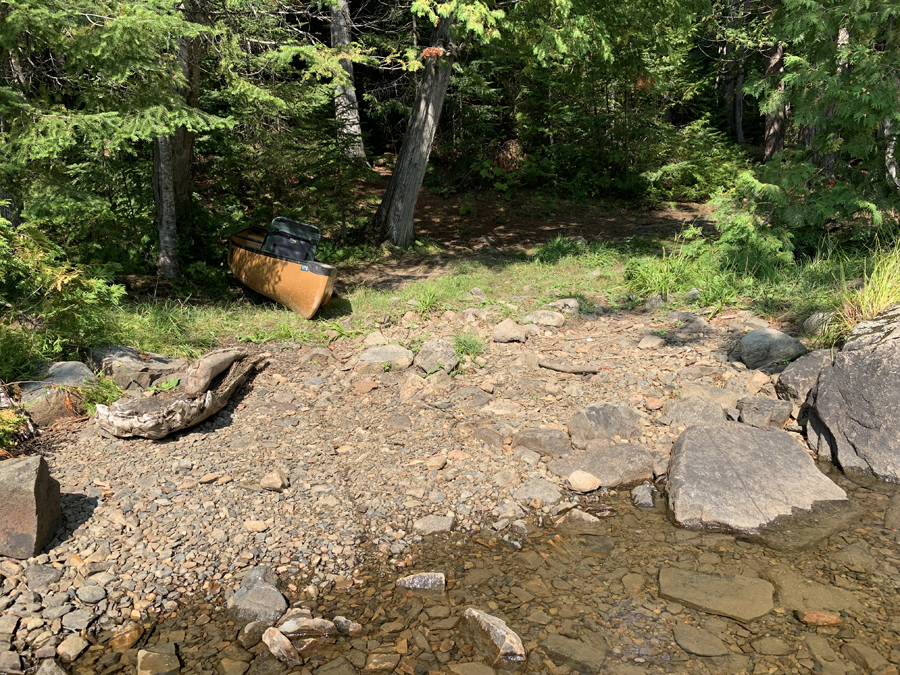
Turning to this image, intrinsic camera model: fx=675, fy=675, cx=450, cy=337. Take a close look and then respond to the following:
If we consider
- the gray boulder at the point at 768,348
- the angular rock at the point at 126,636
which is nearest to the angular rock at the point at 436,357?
the gray boulder at the point at 768,348

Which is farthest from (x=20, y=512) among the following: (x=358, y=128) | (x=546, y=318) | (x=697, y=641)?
(x=358, y=128)

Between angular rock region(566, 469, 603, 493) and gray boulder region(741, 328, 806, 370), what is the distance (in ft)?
7.86

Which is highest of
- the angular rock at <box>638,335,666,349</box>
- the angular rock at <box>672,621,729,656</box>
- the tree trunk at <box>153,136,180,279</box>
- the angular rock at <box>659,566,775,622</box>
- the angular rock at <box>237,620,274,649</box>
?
the tree trunk at <box>153,136,180,279</box>

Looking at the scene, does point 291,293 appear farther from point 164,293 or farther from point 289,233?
point 164,293

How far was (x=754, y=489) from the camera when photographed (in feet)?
16.0

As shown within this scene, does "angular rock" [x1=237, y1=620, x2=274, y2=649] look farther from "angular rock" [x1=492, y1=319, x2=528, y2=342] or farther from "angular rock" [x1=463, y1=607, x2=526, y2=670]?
"angular rock" [x1=492, y1=319, x2=528, y2=342]

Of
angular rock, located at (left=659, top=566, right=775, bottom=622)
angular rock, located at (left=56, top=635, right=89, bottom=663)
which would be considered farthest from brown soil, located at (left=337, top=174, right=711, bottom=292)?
angular rock, located at (left=56, top=635, right=89, bottom=663)

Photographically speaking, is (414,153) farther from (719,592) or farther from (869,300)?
(719,592)

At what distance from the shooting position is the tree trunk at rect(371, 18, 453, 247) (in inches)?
419

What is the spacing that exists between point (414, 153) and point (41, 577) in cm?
850

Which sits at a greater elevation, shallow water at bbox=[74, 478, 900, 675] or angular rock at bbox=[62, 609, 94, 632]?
angular rock at bbox=[62, 609, 94, 632]

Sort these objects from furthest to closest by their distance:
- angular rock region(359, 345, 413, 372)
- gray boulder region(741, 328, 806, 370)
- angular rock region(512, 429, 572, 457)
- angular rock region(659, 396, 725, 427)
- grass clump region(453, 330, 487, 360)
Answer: grass clump region(453, 330, 487, 360) < angular rock region(359, 345, 413, 372) < gray boulder region(741, 328, 806, 370) < angular rock region(659, 396, 725, 427) < angular rock region(512, 429, 572, 457)

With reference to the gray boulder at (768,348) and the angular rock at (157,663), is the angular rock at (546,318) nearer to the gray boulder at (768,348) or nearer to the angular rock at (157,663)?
the gray boulder at (768,348)

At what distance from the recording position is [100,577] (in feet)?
13.2
